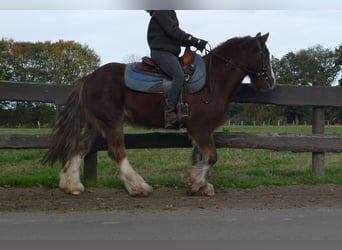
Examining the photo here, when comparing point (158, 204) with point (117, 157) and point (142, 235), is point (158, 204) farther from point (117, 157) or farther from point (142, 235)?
point (142, 235)

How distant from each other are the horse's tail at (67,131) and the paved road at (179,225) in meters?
1.71

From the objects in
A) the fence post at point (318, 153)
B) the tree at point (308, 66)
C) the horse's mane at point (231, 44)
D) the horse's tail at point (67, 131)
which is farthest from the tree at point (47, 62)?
the fence post at point (318, 153)

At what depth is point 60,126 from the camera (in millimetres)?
7297

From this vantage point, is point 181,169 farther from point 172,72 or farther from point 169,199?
point 172,72

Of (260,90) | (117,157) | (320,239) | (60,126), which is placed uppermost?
(260,90)

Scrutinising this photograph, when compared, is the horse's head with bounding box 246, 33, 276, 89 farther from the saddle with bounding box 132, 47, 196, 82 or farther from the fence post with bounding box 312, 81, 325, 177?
the fence post with bounding box 312, 81, 325, 177

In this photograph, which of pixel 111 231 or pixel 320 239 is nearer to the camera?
pixel 320 239

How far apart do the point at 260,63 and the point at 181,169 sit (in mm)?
3281

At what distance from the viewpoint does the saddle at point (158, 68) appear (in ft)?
22.7

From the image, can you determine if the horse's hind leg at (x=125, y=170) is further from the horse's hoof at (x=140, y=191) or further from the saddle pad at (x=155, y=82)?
the saddle pad at (x=155, y=82)

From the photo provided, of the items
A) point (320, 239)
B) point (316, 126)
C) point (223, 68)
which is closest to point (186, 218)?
point (320, 239)

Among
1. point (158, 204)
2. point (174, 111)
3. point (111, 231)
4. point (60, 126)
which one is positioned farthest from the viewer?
point (60, 126)

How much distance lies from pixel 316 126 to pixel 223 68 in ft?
6.80

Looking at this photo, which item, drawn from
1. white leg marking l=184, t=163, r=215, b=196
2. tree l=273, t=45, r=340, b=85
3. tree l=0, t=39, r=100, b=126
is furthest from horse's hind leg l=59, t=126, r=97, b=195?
tree l=273, t=45, r=340, b=85
